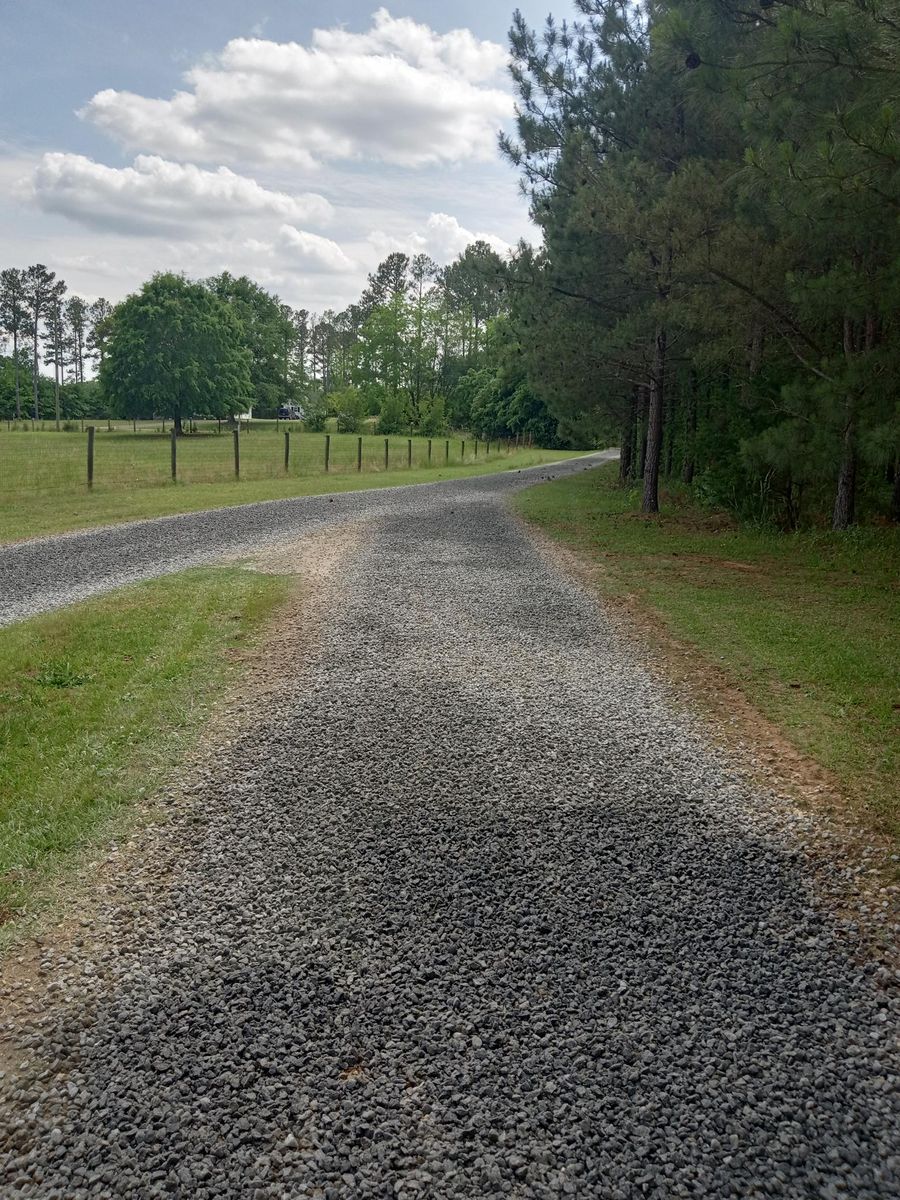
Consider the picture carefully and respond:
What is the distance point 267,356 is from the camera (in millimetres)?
72000

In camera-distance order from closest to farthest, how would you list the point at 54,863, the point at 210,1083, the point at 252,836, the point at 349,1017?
the point at 210,1083 → the point at 349,1017 → the point at 54,863 → the point at 252,836

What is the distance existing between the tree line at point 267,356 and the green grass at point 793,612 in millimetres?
29604

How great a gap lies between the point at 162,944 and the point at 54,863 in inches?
29.0

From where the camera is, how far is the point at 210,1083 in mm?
2125

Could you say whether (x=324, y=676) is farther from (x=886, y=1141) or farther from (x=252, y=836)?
(x=886, y=1141)

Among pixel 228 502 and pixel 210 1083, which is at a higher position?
pixel 228 502

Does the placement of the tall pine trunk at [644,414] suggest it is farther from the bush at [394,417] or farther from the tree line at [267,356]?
the bush at [394,417]

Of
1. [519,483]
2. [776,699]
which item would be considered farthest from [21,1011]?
[519,483]

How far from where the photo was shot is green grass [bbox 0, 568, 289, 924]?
11.1 feet

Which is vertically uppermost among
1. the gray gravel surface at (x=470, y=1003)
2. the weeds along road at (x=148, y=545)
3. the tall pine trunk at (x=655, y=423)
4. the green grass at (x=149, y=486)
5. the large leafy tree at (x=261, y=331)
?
the large leafy tree at (x=261, y=331)

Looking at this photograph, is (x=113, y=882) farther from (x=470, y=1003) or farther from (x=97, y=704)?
(x=97, y=704)

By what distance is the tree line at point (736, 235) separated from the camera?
7.29 meters

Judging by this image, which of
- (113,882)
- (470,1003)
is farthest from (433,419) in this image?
(470,1003)

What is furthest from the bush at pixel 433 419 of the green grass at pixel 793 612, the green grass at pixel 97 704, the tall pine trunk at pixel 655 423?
the green grass at pixel 97 704
